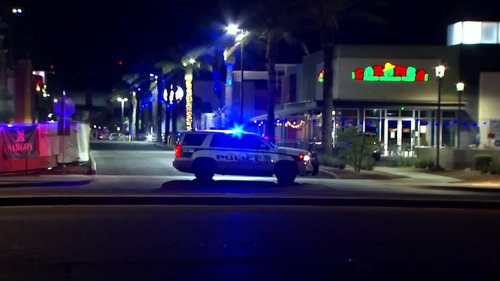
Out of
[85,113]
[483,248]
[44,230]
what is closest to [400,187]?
[483,248]

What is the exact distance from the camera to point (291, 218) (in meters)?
14.8

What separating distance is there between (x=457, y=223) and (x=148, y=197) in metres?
7.57

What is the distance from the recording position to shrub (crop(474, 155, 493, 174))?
32.9 metres

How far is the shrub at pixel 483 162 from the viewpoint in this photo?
3293 centimetres

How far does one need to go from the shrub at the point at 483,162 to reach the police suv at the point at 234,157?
1299 centimetres

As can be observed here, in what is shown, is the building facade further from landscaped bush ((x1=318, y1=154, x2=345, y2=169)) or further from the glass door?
landscaped bush ((x1=318, y1=154, x2=345, y2=169))

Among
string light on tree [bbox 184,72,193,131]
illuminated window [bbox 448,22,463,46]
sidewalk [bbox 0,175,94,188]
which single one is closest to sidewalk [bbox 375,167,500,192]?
sidewalk [bbox 0,175,94,188]

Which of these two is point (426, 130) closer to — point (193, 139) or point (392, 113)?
point (392, 113)

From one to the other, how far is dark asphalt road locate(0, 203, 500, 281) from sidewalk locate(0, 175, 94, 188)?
→ 18.8 ft

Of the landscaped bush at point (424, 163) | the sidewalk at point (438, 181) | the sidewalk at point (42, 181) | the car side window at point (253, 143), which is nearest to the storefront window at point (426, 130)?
the landscaped bush at point (424, 163)

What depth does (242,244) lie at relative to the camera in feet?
37.3

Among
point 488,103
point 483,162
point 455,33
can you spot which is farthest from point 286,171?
point 455,33

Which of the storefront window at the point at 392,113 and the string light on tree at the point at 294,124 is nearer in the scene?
the storefront window at the point at 392,113

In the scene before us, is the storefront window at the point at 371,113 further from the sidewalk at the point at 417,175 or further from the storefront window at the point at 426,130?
the sidewalk at the point at 417,175
